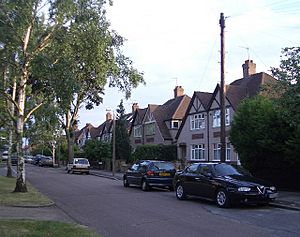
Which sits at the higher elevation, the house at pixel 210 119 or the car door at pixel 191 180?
the house at pixel 210 119

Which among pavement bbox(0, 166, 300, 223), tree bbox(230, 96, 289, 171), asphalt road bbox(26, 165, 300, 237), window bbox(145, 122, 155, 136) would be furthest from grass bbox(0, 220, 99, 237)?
window bbox(145, 122, 155, 136)

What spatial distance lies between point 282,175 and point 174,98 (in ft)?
126

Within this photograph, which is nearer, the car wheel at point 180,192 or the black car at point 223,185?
the black car at point 223,185

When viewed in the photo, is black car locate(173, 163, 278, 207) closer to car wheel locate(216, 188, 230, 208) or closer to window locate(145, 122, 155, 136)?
car wheel locate(216, 188, 230, 208)

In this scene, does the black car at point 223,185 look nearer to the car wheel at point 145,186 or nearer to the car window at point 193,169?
the car window at point 193,169

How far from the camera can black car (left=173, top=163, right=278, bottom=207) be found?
15359 millimetres

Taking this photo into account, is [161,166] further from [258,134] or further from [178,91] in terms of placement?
[178,91]

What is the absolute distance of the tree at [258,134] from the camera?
2108cm

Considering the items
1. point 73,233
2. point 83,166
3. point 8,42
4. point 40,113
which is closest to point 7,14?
point 8,42

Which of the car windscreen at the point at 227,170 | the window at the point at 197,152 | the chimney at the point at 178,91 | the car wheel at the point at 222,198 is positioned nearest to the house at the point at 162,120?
the chimney at the point at 178,91

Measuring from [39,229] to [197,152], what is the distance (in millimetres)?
37594

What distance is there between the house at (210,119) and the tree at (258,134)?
16.6m

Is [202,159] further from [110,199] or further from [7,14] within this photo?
[7,14]

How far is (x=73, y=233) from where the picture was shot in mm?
9820
